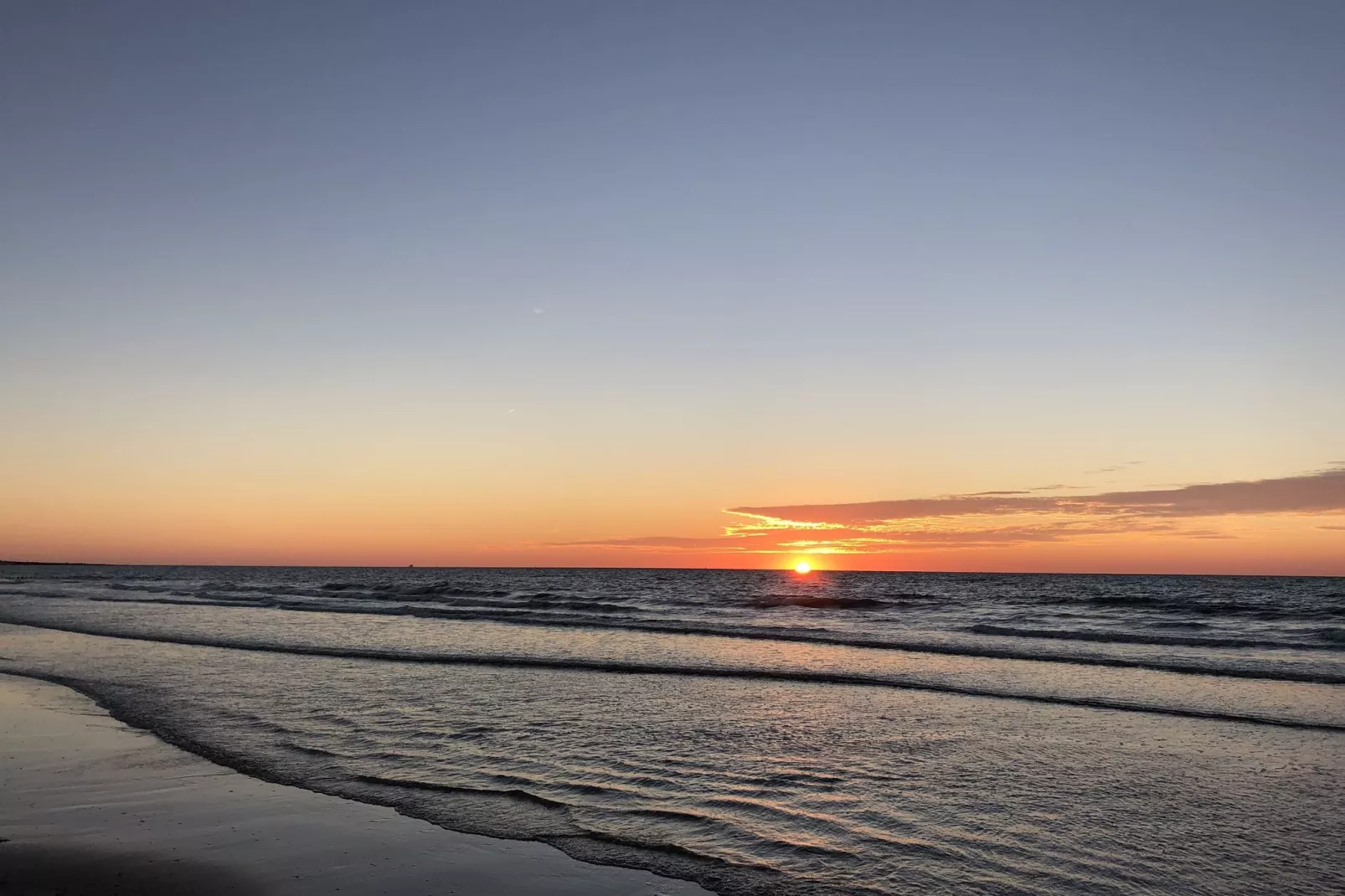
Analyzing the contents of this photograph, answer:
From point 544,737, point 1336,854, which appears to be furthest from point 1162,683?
point 544,737

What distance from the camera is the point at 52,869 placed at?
723 centimetres

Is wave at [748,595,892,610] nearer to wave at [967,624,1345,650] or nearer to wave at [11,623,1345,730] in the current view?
wave at [967,624,1345,650]

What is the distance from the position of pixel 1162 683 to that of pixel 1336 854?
13.2 m

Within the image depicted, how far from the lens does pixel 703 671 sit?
21531mm

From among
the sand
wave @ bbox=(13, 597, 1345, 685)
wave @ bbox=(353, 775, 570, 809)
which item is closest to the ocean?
wave @ bbox=(353, 775, 570, 809)

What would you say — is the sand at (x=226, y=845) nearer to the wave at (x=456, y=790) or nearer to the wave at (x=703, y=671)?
the wave at (x=456, y=790)

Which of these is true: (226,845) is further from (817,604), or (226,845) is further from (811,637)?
(817,604)

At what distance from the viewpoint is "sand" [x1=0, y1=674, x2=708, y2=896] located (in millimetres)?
7078

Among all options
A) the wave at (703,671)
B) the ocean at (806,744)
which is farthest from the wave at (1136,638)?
the wave at (703,671)

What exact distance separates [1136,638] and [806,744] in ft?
85.5

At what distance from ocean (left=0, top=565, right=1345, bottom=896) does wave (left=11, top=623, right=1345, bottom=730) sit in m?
0.13

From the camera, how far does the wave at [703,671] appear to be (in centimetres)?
1634

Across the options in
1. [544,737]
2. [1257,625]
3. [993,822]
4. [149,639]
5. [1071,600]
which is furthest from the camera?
[1071,600]

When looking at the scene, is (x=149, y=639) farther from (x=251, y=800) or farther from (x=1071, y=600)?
(x=1071, y=600)
